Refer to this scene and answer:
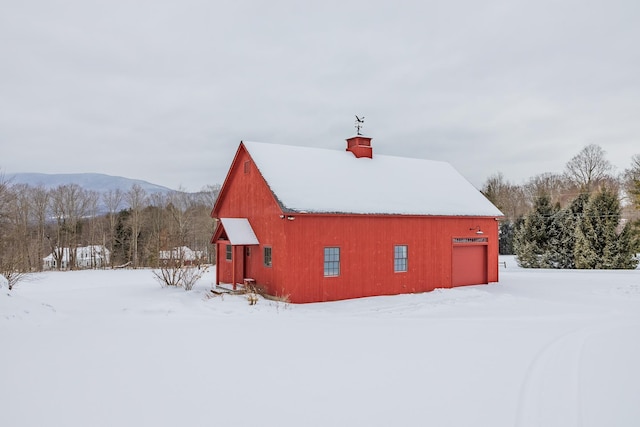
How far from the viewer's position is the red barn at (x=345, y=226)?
13984 mm

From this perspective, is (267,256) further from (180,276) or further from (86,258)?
(86,258)

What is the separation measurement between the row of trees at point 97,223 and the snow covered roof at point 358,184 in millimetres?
18798

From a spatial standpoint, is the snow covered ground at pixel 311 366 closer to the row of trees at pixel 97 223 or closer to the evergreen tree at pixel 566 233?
the evergreen tree at pixel 566 233

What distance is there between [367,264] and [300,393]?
972 cm

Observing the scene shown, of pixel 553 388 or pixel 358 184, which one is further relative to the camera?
pixel 358 184

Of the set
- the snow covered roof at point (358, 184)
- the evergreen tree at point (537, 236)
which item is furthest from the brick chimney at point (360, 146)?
the evergreen tree at point (537, 236)

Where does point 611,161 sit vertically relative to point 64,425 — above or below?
above

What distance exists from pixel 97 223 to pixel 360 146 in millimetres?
34325

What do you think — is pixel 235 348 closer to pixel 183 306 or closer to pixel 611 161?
pixel 183 306

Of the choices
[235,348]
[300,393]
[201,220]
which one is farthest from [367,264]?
[201,220]

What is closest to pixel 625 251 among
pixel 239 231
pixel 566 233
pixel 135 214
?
pixel 566 233

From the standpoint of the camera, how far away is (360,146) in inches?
741

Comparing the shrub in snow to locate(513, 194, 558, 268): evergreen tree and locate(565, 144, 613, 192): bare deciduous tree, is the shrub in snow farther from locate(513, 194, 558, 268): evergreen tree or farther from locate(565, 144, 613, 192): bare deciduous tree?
locate(565, 144, 613, 192): bare deciduous tree

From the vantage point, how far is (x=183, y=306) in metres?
12.5
